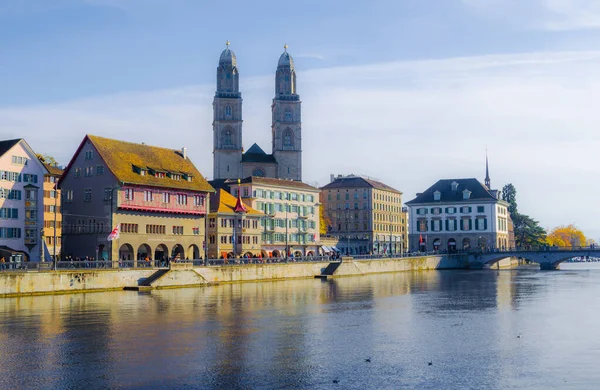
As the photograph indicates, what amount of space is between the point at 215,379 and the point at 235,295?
127 ft

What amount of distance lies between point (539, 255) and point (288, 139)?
56011 millimetres

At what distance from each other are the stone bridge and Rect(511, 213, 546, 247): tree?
151 feet

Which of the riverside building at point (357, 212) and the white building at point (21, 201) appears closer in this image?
the white building at point (21, 201)

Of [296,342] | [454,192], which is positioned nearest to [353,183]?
[454,192]

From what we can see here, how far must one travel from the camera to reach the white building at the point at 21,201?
81000 mm

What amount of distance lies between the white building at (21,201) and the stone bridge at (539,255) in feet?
264

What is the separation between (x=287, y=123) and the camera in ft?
543

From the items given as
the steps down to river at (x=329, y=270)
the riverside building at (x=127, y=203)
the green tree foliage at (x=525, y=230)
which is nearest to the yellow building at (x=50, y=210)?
the riverside building at (x=127, y=203)

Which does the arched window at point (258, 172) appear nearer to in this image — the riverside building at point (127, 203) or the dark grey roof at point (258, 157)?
the dark grey roof at point (258, 157)

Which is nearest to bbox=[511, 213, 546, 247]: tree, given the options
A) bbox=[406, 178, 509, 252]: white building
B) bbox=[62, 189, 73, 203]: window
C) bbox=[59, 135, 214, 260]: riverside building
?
bbox=[406, 178, 509, 252]: white building

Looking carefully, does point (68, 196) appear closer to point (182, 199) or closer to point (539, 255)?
point (182, 199)

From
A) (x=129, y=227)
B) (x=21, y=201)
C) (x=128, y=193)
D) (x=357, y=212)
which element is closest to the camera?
(x=21, y=201)

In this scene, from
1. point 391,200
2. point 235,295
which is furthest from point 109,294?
point 391,200

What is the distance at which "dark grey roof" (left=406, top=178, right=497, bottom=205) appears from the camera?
15262 cm
